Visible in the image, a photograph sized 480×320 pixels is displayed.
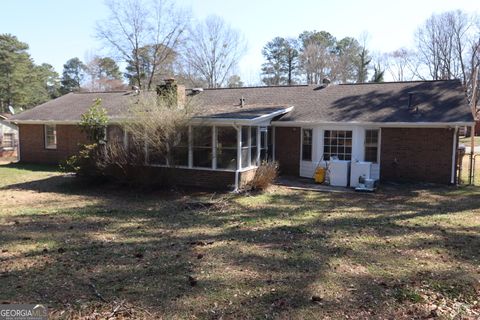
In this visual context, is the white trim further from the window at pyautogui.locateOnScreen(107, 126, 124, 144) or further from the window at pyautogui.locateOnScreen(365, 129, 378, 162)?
the window at pyautogui.locateOnScreen(107, 126, 124, 144)

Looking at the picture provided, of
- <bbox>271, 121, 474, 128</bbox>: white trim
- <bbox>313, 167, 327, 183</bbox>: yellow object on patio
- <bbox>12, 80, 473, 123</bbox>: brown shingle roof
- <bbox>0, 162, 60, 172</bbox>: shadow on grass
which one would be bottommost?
<bbox>0, 162, 60, 172</bbox>: shadow on grass

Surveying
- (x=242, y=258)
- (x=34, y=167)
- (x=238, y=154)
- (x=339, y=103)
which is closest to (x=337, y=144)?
(x=339, y=103)

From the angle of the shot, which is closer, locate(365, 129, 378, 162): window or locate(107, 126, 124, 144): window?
locate(107, 126, 124, 144): window

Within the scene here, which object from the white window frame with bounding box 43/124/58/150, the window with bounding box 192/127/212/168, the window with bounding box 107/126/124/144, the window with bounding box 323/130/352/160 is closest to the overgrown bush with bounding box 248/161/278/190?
the window with bounding box 192/127/212/168

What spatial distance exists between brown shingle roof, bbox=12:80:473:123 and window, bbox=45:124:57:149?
583 millimetres

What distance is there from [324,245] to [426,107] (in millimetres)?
10103

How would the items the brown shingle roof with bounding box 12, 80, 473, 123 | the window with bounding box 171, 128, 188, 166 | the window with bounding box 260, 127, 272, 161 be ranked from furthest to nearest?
1. the window with bounding box 260, 127, 272, 161
2. the brown shingle roof with bounding box 12, 80, 473, 123
3. the window with bounding box 171, 128, 188, 166

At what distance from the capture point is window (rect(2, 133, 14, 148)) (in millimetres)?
25281

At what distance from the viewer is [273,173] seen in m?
12.9

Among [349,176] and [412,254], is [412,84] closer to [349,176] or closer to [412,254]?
[349,176]

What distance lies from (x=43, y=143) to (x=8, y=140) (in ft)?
23.7

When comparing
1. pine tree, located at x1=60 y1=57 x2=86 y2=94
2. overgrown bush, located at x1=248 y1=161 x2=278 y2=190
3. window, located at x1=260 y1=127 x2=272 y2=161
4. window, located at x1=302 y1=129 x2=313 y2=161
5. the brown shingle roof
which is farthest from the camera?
pine tree, located at x1=60 y1=57 x2=86 y2=94

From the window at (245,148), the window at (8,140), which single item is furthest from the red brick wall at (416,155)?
the window at (8,140)

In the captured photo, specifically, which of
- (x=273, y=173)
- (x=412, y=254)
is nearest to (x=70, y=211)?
(x=273, y=173)
